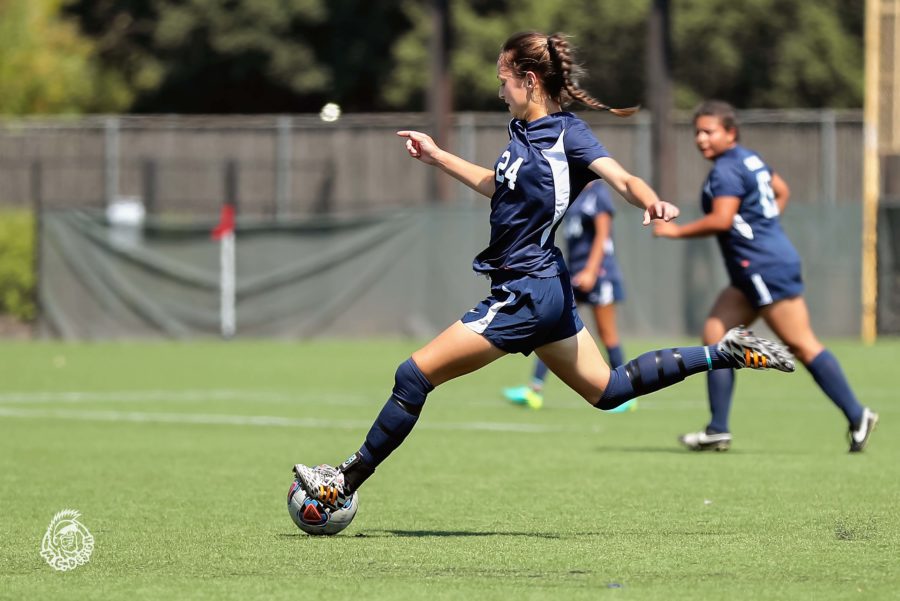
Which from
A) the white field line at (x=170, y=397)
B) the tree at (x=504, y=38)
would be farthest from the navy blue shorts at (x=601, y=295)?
the tree at (x=504, y=38)

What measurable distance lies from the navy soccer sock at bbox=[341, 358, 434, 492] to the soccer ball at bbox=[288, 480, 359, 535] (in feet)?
0.35

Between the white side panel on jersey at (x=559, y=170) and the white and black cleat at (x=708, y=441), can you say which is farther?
the white and black cleat at (x=708, y=441)

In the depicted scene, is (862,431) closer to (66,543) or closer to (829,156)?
(66,543)

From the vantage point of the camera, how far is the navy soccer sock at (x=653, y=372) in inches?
293

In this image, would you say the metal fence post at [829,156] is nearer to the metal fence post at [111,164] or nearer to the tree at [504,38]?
the tree at [504,38]

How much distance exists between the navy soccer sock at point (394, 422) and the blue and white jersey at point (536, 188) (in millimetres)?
549

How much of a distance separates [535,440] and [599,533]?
4.41m

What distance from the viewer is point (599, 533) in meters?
7.25

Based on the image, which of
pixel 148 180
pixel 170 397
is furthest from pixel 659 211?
pixel 148 180

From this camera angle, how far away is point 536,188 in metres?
7.10

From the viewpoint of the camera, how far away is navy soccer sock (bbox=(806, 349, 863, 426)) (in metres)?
10.4

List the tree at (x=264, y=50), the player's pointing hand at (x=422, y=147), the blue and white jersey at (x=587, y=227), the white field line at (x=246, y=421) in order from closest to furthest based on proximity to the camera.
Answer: the player's pointing hand at (x=422, y=147), the white field line at (x=246, y=421), the blue and white jersey at (x=587, y=227), the tree at (x=264, y=50)

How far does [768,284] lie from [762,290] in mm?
54

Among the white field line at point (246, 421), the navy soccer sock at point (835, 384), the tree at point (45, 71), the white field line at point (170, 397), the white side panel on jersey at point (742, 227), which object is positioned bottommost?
the white field line at point (170, 397)
